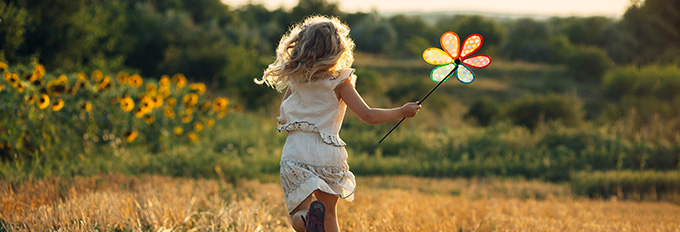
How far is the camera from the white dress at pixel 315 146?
289cm

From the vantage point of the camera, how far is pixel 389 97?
18047 millimetres

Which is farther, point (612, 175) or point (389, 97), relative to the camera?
point (389, 97)

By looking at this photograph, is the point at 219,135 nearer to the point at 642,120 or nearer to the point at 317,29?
the point at 317,29

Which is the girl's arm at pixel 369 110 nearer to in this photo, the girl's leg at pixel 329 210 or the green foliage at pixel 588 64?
the girl's leg at pixel 329 210

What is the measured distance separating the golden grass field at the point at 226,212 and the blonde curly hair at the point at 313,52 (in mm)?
893

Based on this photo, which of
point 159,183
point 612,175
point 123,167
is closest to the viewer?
point 159,183

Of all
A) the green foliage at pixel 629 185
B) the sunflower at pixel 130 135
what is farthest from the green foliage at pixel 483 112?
the sunflower at pixel 130 135

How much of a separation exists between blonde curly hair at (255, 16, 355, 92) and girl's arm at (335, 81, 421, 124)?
0.10 meters

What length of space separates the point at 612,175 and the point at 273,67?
5.76 metres

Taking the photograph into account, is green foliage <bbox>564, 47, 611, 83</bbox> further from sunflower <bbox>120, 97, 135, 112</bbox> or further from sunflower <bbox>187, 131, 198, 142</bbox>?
sunflower <bbox>120, 97, 135, 112</bbox>

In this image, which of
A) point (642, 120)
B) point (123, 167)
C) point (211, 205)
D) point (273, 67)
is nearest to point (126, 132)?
point (123, 167)

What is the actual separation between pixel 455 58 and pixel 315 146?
84cm

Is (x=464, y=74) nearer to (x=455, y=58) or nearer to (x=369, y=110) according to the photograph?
(x=455, y=58)

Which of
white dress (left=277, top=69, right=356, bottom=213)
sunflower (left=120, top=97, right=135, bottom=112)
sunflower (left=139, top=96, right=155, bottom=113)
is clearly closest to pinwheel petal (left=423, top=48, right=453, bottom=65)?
white dress (left=277, top=69, right=356, bottom=213)
